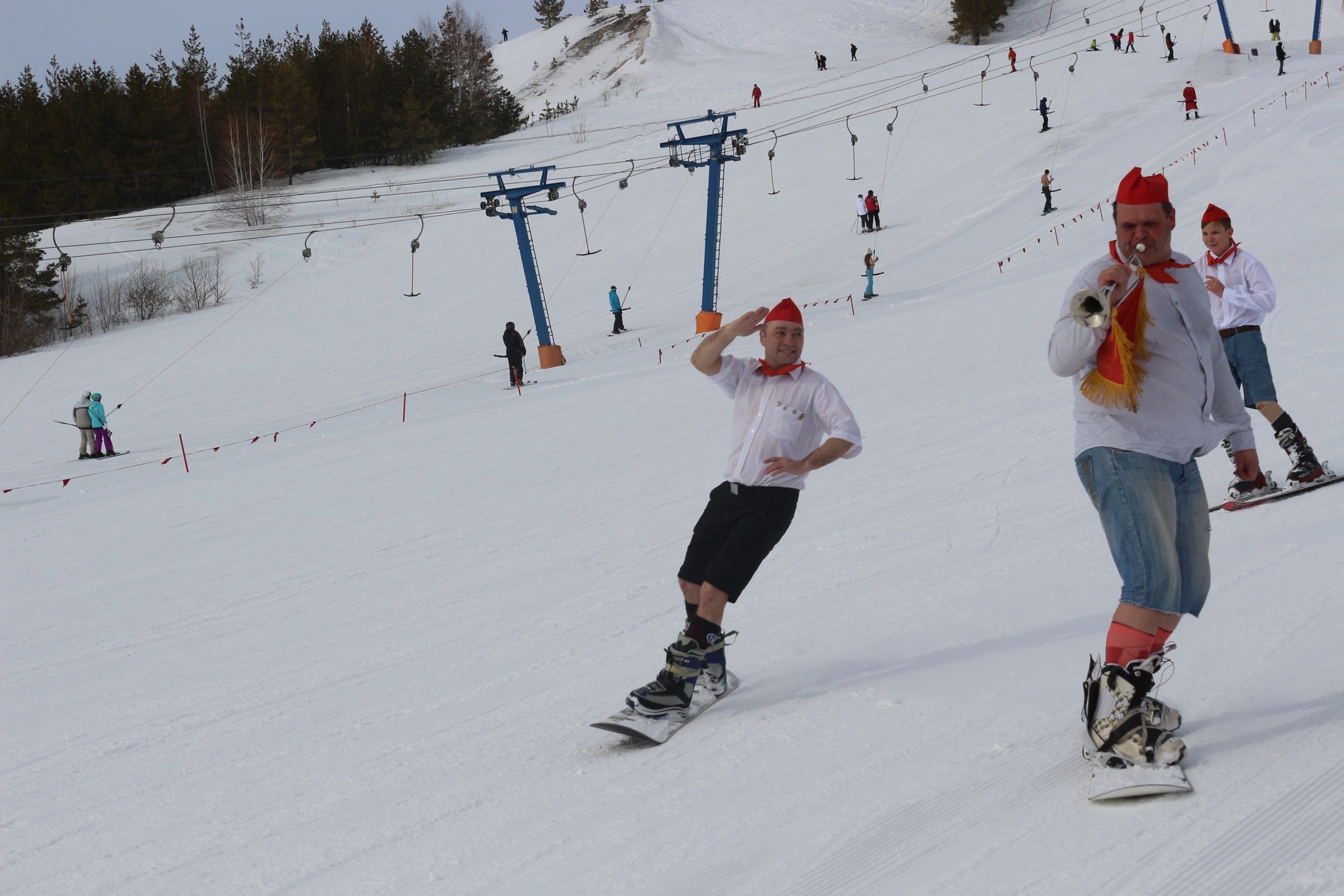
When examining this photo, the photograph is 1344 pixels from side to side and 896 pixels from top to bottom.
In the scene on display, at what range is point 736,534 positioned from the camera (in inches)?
174

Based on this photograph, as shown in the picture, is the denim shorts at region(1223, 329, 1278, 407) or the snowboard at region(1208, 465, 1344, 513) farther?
the denim shorts at region(1223, 329, 1278, 407)

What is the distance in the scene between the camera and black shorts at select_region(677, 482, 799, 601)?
438cm

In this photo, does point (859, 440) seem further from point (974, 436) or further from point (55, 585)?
point (55, 585)

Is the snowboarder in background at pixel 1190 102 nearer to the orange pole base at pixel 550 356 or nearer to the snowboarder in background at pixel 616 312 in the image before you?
the snowboarder in background at pixel 616 312

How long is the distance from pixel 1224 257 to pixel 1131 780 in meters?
4.26

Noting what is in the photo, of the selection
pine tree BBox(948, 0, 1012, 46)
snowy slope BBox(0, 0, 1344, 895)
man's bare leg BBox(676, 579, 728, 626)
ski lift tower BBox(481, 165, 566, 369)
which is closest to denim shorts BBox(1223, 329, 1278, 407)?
snowy slope BBox(0, 0, 1344, 895)

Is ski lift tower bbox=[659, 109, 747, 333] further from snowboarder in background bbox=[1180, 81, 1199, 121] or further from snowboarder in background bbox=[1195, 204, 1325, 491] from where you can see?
snowboarder in background bbox=[1195, 204, 1325, 491]

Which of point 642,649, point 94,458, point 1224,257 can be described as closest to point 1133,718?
point 642,649

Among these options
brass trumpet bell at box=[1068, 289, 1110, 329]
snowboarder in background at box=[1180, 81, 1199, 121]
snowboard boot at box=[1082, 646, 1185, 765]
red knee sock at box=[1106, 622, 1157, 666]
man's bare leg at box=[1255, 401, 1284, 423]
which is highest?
snowboarder in background at box=[1180, 81, 1199, 121]

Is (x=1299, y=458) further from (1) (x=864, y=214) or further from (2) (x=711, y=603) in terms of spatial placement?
(1) (x=864, y=214)

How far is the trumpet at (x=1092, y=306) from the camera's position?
296 cm

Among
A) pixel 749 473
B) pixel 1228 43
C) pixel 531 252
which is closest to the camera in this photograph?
pixel 749 473

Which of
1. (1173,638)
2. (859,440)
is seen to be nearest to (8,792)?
(859,440)

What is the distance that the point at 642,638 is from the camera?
565cm
